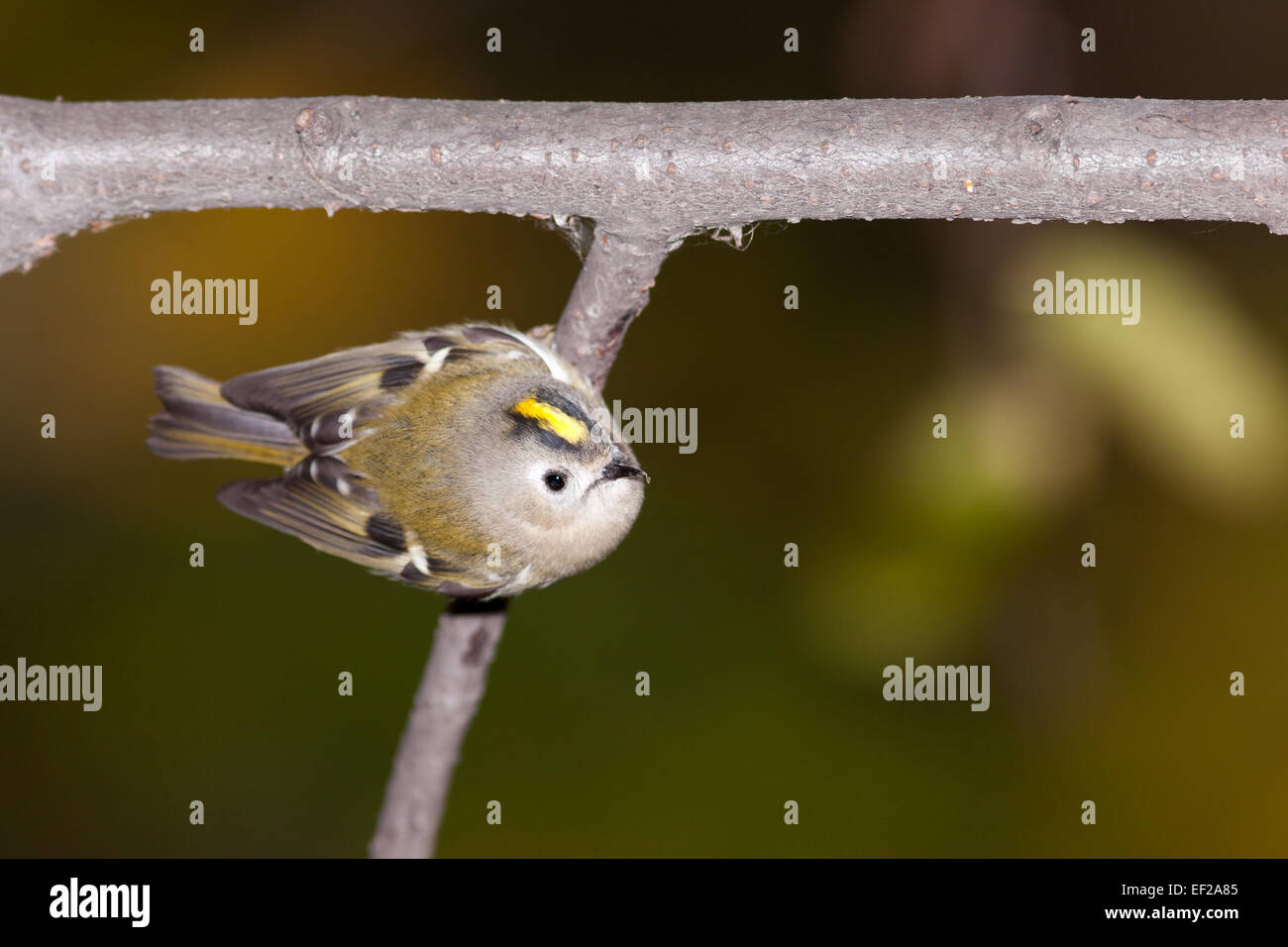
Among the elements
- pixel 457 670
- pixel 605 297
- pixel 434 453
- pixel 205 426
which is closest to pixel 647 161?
pixel 605 297

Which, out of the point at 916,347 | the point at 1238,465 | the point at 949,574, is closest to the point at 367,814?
the point at 949,574

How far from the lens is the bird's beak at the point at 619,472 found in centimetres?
198

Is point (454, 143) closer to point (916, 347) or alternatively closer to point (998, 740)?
point (916, 347)

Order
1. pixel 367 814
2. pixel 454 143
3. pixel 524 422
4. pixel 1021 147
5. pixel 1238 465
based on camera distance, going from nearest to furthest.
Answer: pixel 1021 147
pixel 454 143
pixel 524 422
pixel 1238 465
pixel 367 814

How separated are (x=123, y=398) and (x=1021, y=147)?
→ 295 centimetres

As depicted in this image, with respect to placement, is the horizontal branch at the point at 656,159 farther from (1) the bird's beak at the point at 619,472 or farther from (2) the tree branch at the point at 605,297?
(1) the bird's beak at the point at 619,472

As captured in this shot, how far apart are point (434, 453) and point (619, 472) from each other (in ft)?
1.35

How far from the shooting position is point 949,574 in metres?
2.80

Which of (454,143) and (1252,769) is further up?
(454,143)

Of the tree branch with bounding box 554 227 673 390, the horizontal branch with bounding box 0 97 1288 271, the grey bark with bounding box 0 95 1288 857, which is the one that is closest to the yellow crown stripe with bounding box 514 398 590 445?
the tree branch with bounding box 554 227 673 390

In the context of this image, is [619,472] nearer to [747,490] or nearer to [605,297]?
[605,297]

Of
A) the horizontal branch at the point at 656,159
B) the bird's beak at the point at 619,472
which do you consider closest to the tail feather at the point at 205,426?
the horizontal branch at the point at 656,159

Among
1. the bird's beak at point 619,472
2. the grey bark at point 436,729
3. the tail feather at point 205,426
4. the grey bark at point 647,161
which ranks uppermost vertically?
the grey bark at point 647,161

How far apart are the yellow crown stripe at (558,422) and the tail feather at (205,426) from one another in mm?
652
